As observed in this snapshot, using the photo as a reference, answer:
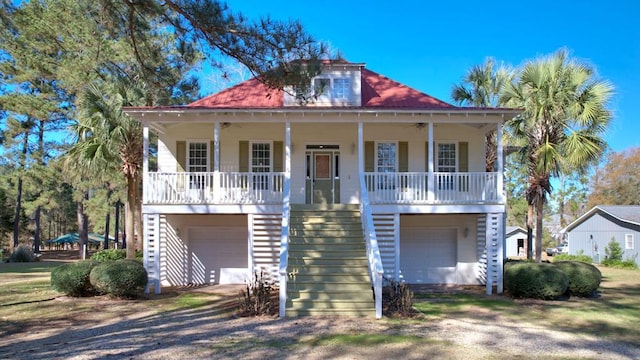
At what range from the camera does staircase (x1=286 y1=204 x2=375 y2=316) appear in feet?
35.1

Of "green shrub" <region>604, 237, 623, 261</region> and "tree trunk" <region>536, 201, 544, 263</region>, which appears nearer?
"tree trunk" <region>536, 201, 544, 263</region>

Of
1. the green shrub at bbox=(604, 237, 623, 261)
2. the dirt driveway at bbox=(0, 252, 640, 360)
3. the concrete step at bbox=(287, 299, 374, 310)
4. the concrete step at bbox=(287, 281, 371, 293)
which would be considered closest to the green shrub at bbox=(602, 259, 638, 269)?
the green shrub at bbox=(604, 237, 623, 261)

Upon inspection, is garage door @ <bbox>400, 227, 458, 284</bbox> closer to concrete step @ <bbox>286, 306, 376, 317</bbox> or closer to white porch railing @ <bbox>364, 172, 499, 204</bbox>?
white porch railing @ <bbox>364, 172, 499, 204</bbox>

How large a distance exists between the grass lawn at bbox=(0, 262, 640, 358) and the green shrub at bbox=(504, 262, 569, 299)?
232mm

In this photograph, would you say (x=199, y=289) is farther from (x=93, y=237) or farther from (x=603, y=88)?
(x=93, y=237)

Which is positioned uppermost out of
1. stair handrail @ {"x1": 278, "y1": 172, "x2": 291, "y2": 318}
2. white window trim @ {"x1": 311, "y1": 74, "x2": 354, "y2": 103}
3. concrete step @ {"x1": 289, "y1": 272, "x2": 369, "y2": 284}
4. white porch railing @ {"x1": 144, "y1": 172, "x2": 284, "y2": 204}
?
white window trim @ {"x1": 311, "y1": 74, "x2": 354, "y2": 103}

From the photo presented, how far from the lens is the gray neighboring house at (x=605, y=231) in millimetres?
30094

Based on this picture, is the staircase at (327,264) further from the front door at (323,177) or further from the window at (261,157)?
the window at (261,157)

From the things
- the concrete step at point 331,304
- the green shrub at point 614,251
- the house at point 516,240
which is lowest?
the house at point 516,240

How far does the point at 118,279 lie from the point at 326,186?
714cm

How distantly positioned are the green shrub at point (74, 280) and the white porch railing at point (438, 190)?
8.15m

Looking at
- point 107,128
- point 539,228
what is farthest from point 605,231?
point 107,128

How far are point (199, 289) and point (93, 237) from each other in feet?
142

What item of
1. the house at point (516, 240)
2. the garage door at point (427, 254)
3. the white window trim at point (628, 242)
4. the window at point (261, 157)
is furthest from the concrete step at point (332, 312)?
the house at point (516, 240)
